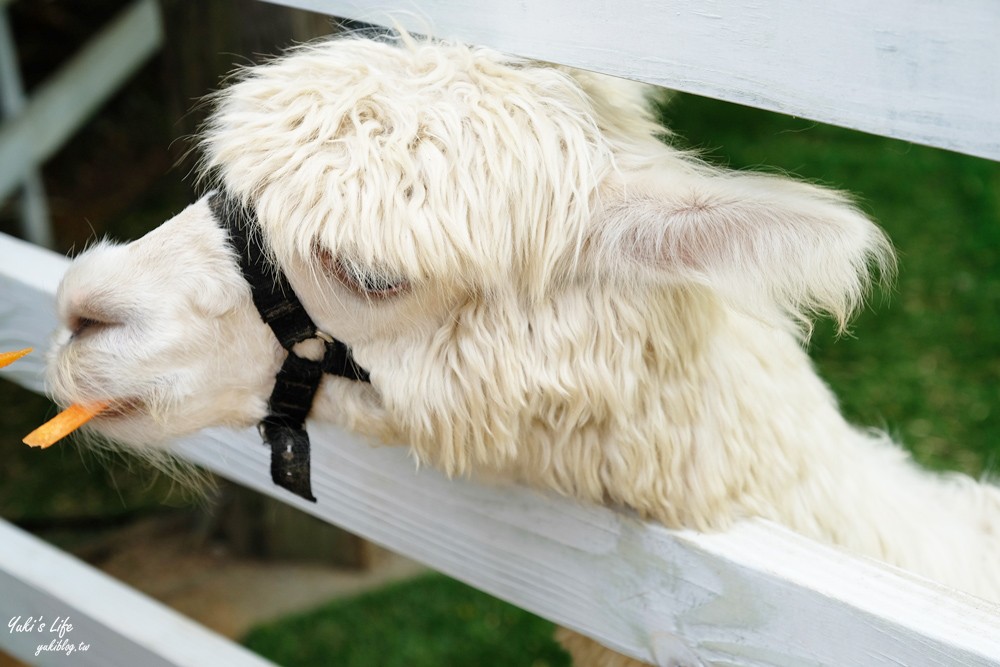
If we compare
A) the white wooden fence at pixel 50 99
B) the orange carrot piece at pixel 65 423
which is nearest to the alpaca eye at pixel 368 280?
the orange carrot piece at pixel 65 423

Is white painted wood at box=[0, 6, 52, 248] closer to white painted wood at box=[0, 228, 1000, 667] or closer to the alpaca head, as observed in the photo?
white painted wood at box=[0, 228, 1000, 667]

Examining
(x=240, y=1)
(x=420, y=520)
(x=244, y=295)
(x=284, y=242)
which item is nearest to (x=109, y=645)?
(x=420, y=520)

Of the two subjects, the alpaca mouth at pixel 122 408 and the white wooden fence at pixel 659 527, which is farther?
the alpaca mouth at pixel 122 408

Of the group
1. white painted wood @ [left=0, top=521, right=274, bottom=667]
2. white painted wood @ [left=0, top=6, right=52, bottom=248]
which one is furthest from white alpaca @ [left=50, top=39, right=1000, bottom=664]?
white painted wood @ [left=0, top=6, right=52, bottom=248]

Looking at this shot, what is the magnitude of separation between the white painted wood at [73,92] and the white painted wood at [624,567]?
8.55ft

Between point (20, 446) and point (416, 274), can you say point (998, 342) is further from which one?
point (20, 446)

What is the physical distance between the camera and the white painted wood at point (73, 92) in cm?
422

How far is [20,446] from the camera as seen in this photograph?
4.38m

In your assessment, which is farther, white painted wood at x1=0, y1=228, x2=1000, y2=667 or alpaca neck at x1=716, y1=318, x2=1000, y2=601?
alpaca neck at x1=716, y1=318, x2=1000, y2=601

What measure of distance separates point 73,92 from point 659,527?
13.3 feet

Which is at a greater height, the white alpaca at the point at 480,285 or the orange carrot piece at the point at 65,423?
Answer: the white alpaca at the point at 480,285

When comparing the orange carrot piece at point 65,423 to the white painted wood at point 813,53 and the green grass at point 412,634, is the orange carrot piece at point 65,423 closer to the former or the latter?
the white painted wood at point 813,53

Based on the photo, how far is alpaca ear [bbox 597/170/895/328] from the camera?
1270mm

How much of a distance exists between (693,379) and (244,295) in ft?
2.38
